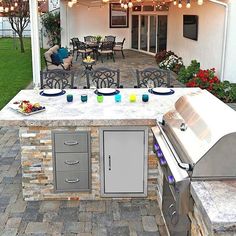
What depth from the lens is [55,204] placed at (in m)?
4.80

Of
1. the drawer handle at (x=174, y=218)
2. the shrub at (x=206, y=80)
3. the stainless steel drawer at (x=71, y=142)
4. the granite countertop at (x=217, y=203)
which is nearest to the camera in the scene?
the granite countertop at (x=217, y=203)

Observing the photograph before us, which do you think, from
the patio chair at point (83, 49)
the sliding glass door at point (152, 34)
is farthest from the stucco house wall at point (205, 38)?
the patio chair at point (83, 49)

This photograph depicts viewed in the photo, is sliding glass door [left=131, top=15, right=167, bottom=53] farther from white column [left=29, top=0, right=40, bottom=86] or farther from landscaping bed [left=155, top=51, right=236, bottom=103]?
white column [left=29, top=0, right=40, bottom=86]

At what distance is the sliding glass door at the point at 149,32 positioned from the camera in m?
18.6

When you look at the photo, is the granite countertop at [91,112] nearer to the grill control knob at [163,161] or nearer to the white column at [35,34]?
the grill control knob at [163,161]

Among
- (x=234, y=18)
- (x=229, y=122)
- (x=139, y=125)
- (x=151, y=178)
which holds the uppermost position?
(x=234, y=18)

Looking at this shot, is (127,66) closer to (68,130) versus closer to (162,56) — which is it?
(162,56)

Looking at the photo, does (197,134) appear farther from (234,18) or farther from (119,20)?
(119,20)

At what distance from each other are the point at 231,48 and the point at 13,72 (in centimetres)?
849

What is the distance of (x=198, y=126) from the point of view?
3596mm

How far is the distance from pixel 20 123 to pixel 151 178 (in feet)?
5.66

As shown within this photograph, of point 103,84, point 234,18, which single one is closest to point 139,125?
point 103,84

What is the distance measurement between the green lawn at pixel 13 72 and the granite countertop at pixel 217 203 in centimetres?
721

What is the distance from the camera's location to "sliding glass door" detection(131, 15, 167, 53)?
1858cm
